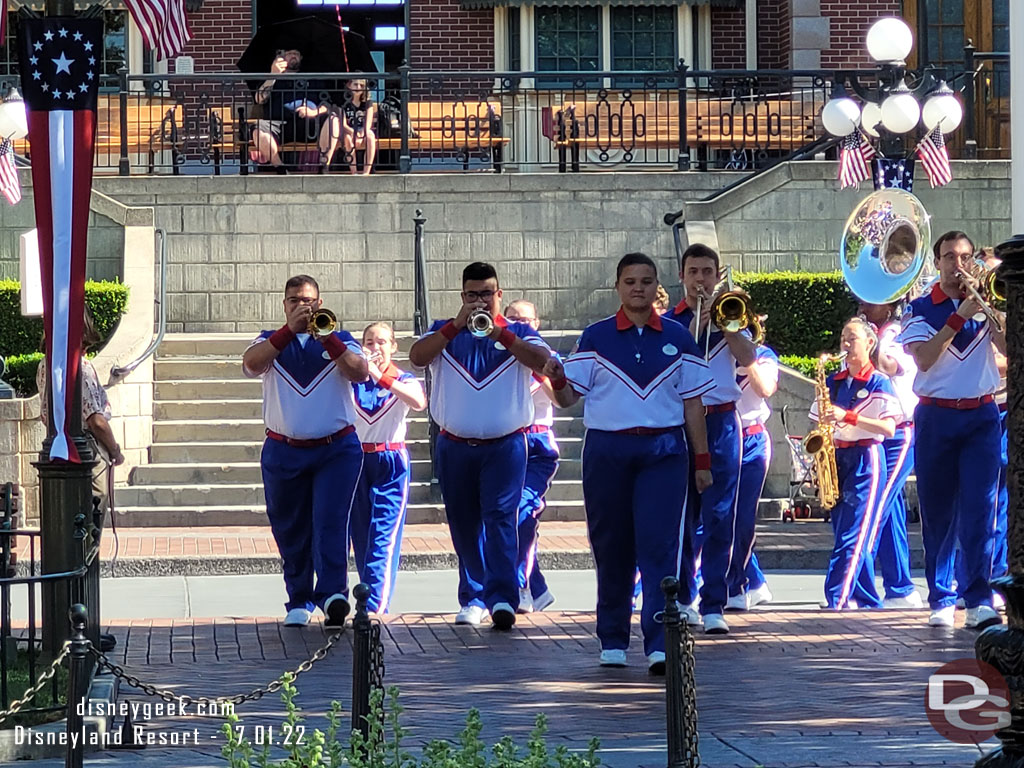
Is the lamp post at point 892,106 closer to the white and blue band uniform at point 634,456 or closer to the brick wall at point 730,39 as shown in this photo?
the brick wall at point 730,39

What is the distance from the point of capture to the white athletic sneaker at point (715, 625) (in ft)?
33.8

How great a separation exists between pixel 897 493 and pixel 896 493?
18 millimetres

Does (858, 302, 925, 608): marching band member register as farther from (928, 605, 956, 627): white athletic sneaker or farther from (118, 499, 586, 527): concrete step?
(118, 499, 586, 527): concrete step

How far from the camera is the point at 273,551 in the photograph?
14781 mm

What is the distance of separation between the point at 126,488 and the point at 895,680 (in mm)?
9679

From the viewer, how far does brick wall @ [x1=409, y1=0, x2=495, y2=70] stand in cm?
2527

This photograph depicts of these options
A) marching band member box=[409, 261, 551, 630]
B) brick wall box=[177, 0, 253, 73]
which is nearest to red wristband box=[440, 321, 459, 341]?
marching band member box=[409, 261, 551, 630]

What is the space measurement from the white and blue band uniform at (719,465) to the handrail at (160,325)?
323 inches

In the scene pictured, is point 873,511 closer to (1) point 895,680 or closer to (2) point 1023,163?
(1) point 895,680

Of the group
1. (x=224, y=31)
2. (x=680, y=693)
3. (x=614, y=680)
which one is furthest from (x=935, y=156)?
(x=680, y=693)

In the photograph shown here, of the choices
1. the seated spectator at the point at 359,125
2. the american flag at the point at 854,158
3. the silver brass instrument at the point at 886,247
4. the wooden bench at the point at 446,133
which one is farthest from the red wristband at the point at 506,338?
the wooden bench at the point at 446,133

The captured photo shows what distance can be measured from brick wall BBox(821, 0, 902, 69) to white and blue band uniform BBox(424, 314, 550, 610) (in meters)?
15.3

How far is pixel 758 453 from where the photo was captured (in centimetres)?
1094

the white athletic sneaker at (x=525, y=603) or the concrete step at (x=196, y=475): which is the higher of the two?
the concrete step at (x=196, y=475)
